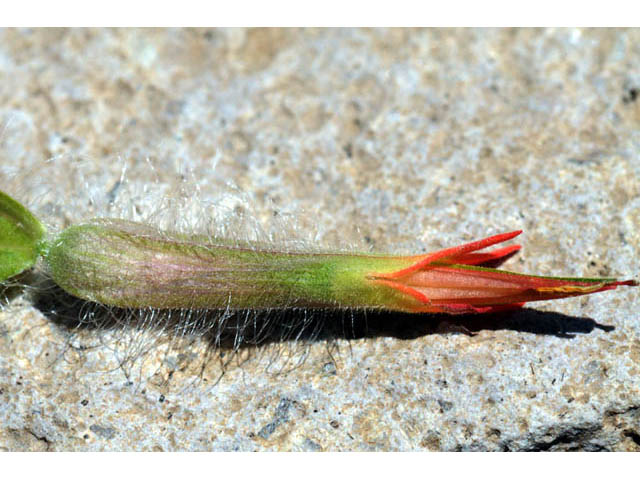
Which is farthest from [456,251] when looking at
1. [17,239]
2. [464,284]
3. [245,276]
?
[17,239]

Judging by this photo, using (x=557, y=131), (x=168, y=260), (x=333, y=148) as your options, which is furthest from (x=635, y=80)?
(x=168, y=260)

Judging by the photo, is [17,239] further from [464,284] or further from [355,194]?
[464,284]

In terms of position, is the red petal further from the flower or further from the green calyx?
the green calyx

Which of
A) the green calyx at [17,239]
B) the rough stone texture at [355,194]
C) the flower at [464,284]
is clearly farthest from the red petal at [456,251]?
the green calyx at [17,239]

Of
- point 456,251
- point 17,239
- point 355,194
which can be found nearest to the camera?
point 456,251

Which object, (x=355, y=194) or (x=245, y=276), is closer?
(x=245, y=276)

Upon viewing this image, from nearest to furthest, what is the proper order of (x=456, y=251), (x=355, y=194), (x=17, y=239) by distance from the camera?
1. (x=456, y=251)
2. (x=17, y=239)
3. (x=355, y=194)
